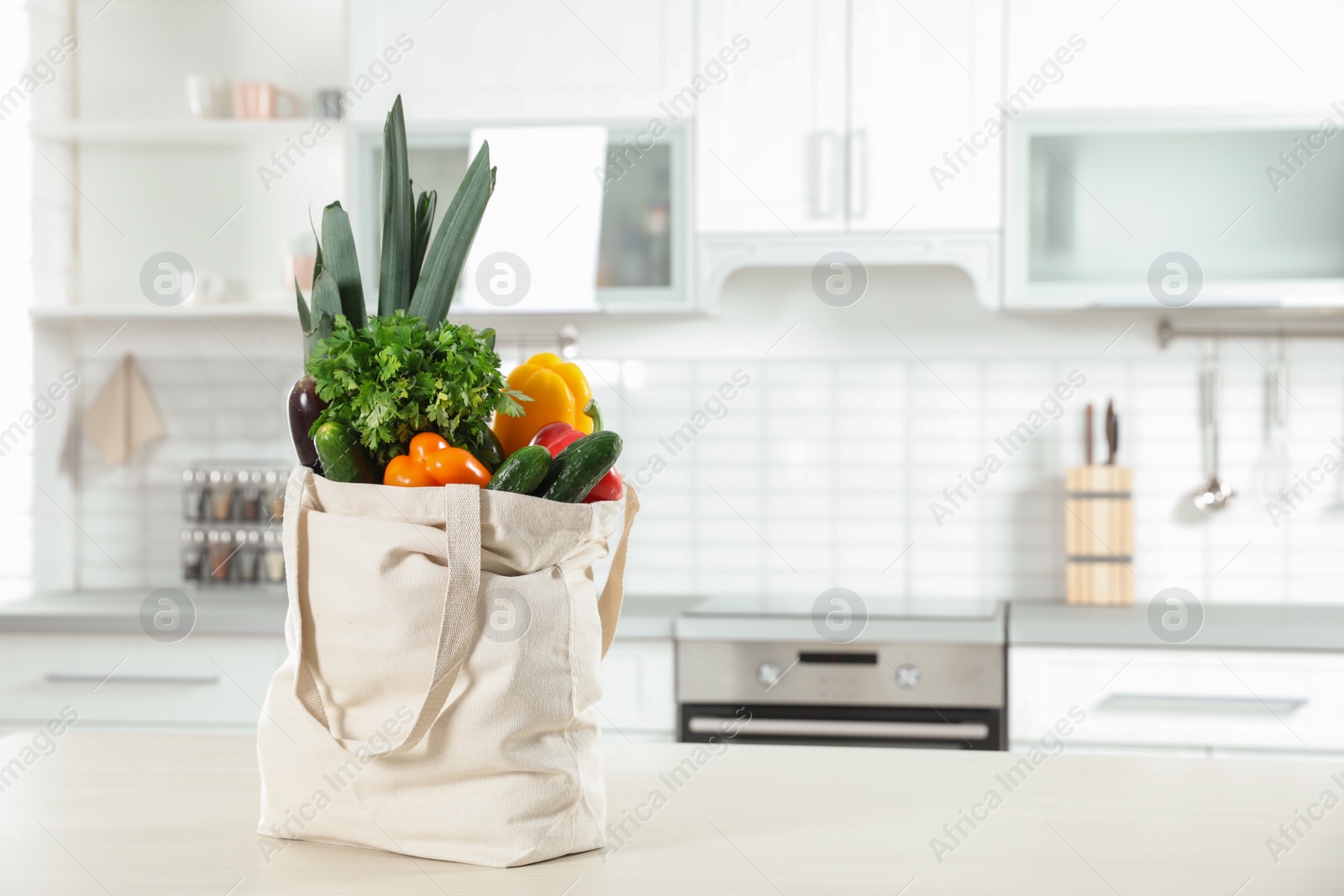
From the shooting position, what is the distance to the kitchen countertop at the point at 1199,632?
211 centimetres

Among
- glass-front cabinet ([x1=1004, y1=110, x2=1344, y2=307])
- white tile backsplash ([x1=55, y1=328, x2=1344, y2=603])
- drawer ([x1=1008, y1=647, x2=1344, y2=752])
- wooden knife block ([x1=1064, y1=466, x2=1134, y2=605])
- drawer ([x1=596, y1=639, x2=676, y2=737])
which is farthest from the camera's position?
white tile backsplash ([x1=55, y1=328, x2=1344, y2=603])

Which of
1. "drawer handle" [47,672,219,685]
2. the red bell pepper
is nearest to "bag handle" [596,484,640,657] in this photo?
the red bell pepper

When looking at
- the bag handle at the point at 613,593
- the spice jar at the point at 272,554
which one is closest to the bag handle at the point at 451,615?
the bag handle at the point at 613,593

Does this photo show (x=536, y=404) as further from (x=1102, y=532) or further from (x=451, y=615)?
(x=1102, y=532)

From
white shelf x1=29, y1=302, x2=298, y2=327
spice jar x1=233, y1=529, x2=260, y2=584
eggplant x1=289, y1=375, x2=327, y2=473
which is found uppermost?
white shelf x1=29, y1=302, x2=298, y2=327

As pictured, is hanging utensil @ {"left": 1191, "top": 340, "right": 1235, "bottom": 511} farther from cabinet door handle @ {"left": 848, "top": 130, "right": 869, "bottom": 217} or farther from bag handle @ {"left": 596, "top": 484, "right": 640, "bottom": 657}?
bag handle @ {"left": 596, "top": 484, "right": 640, "bottom": 657}

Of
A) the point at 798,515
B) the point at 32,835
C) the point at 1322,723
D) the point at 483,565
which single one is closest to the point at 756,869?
the point at 483,565

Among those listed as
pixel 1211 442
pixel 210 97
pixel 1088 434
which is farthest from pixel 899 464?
pixel 210 97

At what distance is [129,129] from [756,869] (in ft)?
8.15

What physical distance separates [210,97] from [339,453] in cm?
225

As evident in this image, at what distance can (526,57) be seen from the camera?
2.44 m

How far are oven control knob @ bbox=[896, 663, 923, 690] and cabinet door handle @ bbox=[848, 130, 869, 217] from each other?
93 centimetres

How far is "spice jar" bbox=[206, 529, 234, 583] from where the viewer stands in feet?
8.76

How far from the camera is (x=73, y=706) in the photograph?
2.32 m
